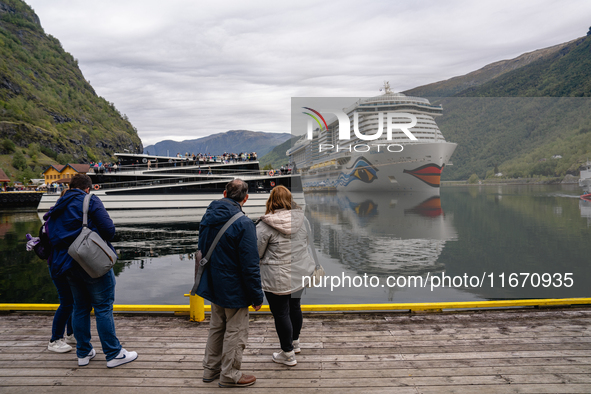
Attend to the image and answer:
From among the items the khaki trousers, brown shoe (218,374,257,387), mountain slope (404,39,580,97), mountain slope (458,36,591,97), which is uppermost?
mountain slope (404,39,580,97)

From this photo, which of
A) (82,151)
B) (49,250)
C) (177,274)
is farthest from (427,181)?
(82,151)

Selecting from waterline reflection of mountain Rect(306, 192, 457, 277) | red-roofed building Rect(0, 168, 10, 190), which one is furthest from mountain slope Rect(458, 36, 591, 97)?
red-roofed building Rect(0, 168, 10, 190)

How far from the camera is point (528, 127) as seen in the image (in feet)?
A: 111

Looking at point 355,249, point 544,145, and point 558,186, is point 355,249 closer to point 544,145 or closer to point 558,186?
point 544,145

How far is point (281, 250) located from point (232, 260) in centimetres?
38

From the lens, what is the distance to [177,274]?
9.40 meters

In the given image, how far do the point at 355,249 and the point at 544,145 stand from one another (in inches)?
1183

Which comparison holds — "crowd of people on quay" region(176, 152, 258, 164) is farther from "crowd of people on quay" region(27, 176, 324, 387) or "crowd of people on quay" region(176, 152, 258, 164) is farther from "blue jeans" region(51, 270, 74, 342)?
"crowd of people on quay" region(27, 176, 324, 387)

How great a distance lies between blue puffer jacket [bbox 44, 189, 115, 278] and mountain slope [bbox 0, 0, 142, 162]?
213 feet

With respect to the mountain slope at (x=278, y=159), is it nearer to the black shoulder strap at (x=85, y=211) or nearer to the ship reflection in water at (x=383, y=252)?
the ship reflection in water at (x=383, y=252)

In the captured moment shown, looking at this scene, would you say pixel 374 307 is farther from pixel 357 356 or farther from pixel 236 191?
pixel 236 191

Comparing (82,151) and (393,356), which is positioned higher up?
(82,151)

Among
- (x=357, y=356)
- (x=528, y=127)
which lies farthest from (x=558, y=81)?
(x=357, y=356)

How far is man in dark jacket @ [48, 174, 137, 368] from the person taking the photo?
8.16ft
